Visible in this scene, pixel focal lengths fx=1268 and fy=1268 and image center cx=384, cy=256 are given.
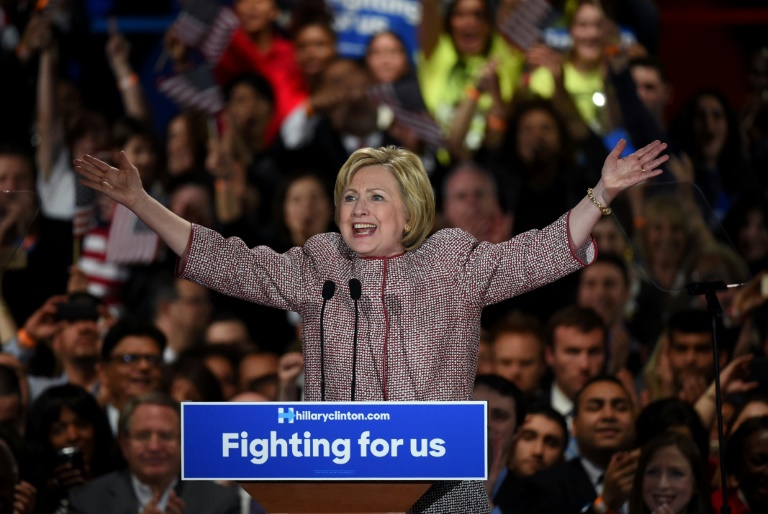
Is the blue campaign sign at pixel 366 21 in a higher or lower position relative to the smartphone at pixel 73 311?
higher

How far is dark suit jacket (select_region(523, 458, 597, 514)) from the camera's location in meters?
4.32


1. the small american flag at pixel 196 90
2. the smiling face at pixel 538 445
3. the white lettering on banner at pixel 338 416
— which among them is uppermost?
the small american flag at pixel 196 90

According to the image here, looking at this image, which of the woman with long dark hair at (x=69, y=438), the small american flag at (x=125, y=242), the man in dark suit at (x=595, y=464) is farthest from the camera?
the small american flag at (x=125, y=242)

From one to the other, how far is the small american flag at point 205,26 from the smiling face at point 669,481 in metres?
3.52

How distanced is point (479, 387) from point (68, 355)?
6.06ft

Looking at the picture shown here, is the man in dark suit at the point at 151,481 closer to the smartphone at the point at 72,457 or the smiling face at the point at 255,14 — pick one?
the smartphone at the point at 72,457

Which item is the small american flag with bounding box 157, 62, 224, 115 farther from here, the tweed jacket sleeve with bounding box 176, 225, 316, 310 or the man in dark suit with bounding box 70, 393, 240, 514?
the tweed jacket sleeve with bounding box 176, 225, 316, 310

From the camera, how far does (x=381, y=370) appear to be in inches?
104

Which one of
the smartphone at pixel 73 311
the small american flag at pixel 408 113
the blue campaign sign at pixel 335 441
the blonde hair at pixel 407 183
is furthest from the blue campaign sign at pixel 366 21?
the blue campaign sign at pixel 335 441

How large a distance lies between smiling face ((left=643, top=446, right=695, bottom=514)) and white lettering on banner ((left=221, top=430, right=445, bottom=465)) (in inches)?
84.8

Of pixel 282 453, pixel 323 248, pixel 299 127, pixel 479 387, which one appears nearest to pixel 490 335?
pixel 479 387

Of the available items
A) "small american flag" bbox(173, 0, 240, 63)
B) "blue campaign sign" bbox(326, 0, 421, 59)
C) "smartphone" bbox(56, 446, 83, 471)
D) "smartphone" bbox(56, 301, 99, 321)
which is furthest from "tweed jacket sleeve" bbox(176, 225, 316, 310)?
"blue campaign sign" bbox(326, 0, 421, 59)

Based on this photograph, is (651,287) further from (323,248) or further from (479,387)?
(323,248)

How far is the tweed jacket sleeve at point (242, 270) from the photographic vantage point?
2742mm
